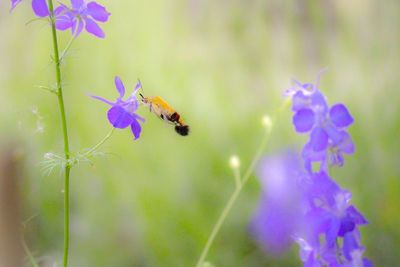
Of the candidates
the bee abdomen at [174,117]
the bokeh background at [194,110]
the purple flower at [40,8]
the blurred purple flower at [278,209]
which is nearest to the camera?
the purple flower at [40,8]

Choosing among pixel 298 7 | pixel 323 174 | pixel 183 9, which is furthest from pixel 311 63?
pixel 323 174

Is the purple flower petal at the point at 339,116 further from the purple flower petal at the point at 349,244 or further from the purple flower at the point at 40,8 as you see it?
the purple flower at the point at 40,8

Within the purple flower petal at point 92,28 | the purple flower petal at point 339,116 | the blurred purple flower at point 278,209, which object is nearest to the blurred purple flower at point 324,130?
the purple flower petal at point 339,116

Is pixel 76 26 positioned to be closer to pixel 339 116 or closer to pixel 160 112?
pixel 160 112

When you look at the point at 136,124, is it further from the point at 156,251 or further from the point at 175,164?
the point at 175,164

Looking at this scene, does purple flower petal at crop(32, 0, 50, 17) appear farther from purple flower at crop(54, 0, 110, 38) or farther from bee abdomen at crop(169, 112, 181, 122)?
bee abdomen at crop(169, 112, 181, 122)

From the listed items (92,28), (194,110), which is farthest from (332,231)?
(194,110)
